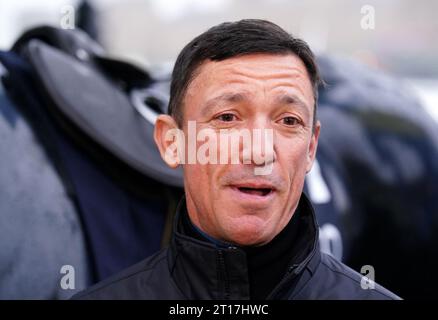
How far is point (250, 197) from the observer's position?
2.75ft

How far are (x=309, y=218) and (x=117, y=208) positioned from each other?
608 millimetres

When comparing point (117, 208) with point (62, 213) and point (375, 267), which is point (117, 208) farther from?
point (375, 267)

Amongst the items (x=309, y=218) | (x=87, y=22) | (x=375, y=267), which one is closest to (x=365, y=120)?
(x=375, y=267)

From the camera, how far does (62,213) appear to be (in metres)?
1.35

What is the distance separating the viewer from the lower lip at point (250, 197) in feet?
2.74

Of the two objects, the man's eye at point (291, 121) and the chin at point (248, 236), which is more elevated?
the man's eye at point (291, 121)

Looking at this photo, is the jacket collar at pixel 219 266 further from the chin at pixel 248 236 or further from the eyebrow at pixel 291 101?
the eyebrow at pixel 291 101

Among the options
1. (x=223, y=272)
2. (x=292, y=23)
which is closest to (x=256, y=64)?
(x=223, y=272)

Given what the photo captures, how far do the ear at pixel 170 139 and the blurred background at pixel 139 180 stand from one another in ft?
1.45

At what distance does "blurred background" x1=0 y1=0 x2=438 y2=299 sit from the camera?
1333 mm

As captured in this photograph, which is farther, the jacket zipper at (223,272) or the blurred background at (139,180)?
the blurred background at (139,180)

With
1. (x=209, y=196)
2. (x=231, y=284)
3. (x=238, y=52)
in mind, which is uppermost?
(x=238, y=52)

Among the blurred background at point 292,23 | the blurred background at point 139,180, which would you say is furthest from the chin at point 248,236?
the blurred background at point 292,23

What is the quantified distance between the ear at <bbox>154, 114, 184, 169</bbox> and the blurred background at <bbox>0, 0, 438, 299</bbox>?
1.45 ft
